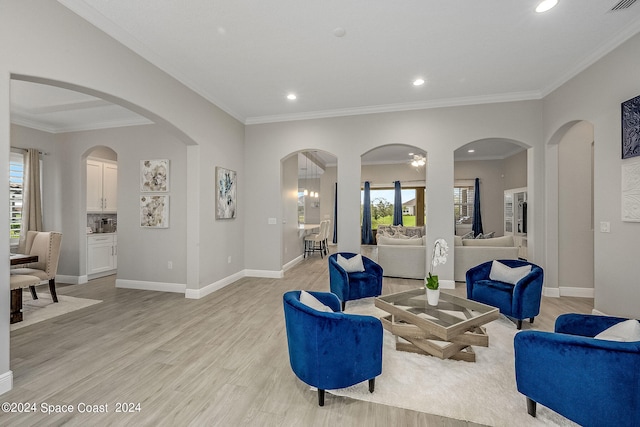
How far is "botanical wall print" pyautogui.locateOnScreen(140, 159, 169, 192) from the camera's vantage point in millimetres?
4668

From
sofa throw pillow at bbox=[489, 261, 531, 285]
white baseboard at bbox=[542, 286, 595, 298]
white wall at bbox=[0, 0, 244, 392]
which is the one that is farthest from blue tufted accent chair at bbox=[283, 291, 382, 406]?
white baseboard at bbox=[542, 286, 595, 298]

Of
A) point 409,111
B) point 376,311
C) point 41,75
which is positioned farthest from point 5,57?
point 409,111

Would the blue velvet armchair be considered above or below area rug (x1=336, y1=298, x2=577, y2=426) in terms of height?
above

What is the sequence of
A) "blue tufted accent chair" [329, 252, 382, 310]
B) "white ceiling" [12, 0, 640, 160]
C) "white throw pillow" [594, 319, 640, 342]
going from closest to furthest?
"white throw pillow" [594, 319, 640, 342] < "white ceiling" [12, 0, 640, 160] < "blue tufted accent chair" [329, 252, 382, 310]

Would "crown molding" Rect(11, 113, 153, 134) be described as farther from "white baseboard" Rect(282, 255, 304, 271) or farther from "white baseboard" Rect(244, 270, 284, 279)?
"white baseboard" Rect(282, 255, 304, 271)

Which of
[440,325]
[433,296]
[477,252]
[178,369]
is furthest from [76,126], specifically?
[477,252]

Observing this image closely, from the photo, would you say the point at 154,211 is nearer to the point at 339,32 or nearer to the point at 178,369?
the point at 178,369

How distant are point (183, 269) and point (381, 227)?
596 centimetres

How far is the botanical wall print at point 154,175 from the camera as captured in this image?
15.3 ft

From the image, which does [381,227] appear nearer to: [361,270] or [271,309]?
[361,270]

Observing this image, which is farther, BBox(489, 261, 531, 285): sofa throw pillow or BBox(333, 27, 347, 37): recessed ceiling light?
BBox(489, 261, 531, 285): sofa throw pillow

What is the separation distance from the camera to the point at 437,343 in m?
2.47

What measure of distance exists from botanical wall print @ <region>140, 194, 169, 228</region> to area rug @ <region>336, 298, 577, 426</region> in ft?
13.2

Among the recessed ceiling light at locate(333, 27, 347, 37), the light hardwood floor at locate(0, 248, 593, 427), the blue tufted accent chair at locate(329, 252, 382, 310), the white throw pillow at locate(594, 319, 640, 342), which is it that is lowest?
the light hardwood floor at locate(0, 248, 593, 427)
